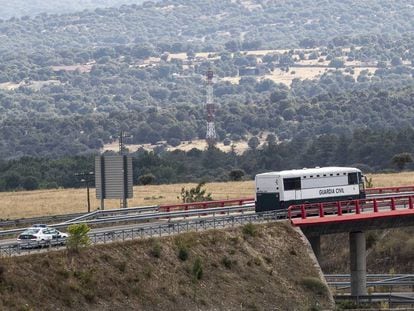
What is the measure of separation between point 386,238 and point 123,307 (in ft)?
115

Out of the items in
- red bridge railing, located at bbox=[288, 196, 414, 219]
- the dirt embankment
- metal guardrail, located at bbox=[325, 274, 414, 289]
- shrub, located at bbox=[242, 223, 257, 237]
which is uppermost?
red bridge railing, located at bbox=[288, 196, 414, 219]

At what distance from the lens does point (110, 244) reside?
2579 inches

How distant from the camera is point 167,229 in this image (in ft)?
231

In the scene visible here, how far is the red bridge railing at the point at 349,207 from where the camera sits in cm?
7475

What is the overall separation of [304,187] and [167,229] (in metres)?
10.5

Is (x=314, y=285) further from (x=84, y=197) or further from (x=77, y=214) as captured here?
(x=84, y=197)

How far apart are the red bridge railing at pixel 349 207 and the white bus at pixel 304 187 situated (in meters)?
1.57

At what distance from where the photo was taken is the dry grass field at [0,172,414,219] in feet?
359

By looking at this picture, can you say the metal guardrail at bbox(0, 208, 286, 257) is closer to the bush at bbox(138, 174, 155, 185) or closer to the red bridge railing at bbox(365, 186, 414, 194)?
the red bridge railing at bbox(365, 186, 414, 194)

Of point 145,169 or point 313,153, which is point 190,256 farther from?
point 313,153

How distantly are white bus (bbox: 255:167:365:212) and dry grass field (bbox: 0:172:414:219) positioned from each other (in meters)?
28.4

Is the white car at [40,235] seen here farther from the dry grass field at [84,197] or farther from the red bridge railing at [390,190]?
the dry grass field at [84,197]

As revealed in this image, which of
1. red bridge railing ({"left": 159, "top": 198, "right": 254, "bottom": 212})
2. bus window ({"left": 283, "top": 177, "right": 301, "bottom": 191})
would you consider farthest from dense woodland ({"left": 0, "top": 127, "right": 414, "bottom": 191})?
bus window ({"left": 283, "top": 177, "right": 301, "bottom": 191})

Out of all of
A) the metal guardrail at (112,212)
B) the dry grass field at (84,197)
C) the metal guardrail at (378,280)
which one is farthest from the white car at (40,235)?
the dry grass field at (84,197)
